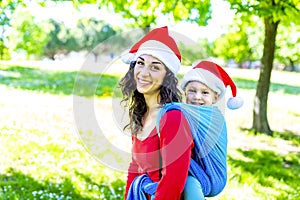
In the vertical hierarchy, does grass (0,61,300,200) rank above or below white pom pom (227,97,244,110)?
below

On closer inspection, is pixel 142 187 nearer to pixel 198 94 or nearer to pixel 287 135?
pixel 198 94

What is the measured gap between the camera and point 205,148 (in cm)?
219

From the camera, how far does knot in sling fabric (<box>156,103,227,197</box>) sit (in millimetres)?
2117

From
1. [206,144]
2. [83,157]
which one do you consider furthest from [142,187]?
[83,157]

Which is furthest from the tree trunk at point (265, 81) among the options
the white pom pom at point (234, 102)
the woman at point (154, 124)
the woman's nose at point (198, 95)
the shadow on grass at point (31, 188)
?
the woman at point (154, 124)

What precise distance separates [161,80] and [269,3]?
5.45 meters

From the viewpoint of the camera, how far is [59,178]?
606cm

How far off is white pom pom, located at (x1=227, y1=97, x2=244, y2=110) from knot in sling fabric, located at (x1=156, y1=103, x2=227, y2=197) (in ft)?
1.25

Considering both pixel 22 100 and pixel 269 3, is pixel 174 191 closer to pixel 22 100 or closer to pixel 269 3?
pixel 269 3

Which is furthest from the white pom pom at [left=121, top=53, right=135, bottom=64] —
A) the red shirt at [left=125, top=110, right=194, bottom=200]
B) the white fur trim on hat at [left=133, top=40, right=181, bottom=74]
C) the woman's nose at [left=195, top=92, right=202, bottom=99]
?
the red shirt at [left=125, top=110, right=194, bottom=200]

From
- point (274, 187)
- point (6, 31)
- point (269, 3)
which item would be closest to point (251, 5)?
point (269, 3)

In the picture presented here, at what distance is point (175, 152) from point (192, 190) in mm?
240

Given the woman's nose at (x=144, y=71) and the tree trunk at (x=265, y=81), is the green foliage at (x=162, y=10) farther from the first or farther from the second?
the woman's nose at (x=144, y=71)

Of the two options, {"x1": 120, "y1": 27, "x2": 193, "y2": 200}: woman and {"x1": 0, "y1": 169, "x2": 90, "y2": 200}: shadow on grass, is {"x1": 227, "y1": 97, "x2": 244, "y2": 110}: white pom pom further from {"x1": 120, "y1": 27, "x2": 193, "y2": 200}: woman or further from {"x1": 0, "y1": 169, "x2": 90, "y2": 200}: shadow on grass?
{"x1": 0, "y1": 169, "x2": 90, "y2": 200}: shadow on grass
